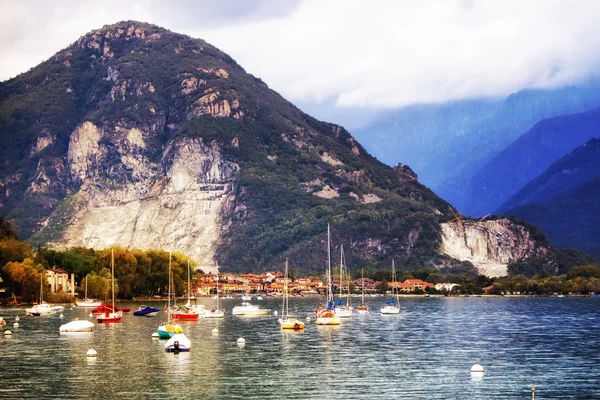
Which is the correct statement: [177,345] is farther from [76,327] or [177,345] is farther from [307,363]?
[76,327]

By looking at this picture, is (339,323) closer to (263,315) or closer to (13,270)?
(263,315)

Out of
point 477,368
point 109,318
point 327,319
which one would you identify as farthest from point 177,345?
point 109,318

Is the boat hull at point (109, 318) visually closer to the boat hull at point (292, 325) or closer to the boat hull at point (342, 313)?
the boat hull at point (292, 325)

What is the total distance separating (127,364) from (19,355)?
14090mm

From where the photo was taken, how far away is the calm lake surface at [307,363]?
82.9 meters

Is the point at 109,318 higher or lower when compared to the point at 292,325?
higher

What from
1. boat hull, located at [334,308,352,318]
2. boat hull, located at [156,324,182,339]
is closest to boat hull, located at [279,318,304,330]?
boat hull, located at [156,324,182,339]

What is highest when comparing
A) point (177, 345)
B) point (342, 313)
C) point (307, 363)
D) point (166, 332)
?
point (342, 313)

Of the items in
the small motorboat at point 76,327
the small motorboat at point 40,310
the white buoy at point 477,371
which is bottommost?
the white buoy at point 477,371

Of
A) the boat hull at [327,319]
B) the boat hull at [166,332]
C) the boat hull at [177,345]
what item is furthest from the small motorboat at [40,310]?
the boat hull at [177,345]

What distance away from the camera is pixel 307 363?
101 m

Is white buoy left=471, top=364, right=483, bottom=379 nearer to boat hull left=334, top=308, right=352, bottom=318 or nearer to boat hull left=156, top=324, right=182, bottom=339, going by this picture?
boat hull left=156, top=324, right=182, bottom=339

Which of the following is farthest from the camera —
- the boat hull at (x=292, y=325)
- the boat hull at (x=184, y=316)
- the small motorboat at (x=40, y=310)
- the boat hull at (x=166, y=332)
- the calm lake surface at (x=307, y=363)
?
the small motorboat at (x=40, y=310)

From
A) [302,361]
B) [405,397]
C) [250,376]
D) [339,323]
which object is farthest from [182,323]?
[405,397]
